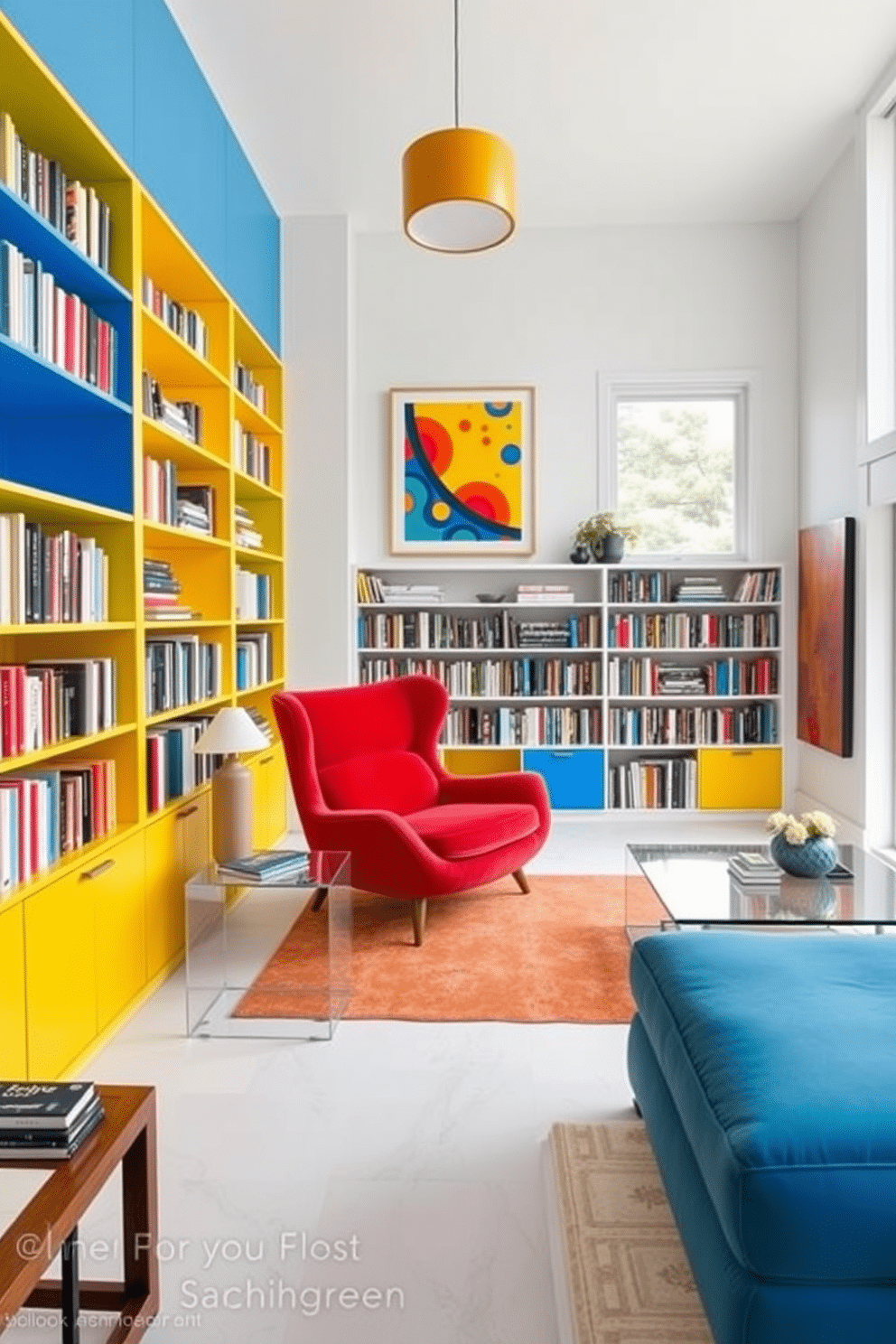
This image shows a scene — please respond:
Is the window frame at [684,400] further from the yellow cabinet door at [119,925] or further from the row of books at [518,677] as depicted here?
the yellow cabinet door at [119,925]

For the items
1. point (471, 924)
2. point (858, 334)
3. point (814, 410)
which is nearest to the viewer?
point (471, 924)

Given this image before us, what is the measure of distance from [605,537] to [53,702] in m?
3.73

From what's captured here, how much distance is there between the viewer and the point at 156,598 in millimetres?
3467

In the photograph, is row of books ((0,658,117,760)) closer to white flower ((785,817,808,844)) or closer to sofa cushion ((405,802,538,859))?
sofa cushion ((405,802,538,859))

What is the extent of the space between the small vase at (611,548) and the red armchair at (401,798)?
5.92 ft

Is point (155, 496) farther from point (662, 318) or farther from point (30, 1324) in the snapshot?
point (662, 318)

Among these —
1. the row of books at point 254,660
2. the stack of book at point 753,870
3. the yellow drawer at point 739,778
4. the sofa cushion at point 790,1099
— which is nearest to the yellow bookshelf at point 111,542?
the row of books at point 254,660

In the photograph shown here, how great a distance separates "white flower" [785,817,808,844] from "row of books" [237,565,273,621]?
2.73 m

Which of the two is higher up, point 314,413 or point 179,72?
point 179,72

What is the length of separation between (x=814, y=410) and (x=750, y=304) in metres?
0.83

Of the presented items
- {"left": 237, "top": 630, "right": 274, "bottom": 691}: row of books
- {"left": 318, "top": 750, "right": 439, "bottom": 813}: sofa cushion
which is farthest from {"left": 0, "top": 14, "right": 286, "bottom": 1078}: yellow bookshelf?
{"left": 318, "top": 750, "right": 439, "bottom": 813}: sofa cushion

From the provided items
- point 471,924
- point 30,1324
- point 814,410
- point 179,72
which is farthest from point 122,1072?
point 814,410

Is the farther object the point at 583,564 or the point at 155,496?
the point at 583,564

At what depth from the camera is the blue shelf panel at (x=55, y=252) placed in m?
2.36
